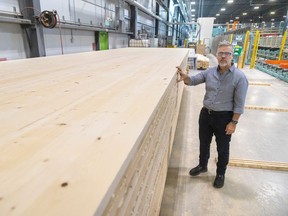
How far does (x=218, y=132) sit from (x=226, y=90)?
1.54ft

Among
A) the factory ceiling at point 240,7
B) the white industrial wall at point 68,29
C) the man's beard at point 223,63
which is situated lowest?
the man's beard at point 223,63

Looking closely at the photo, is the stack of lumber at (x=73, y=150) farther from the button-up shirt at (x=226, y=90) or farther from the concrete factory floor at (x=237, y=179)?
the concrete factory floor at (x=237, y=179)

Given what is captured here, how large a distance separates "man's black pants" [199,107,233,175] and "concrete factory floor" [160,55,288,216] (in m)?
0.28

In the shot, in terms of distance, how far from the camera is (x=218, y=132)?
2191 mm

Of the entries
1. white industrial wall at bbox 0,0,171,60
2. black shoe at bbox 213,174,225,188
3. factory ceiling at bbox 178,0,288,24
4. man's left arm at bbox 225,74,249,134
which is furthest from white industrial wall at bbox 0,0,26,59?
factory ceiling at bbox 178,0,288,24

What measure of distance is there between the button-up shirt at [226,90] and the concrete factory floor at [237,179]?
89 centimetres

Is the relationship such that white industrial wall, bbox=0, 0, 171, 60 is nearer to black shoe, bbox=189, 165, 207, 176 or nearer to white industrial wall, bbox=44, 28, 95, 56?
white industrial wall, bbox=44, 28, 95, 56

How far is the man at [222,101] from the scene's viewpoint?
1929 millimetres

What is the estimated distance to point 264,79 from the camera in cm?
799

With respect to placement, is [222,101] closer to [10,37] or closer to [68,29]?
[10,37]

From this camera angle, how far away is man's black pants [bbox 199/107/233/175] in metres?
2.11

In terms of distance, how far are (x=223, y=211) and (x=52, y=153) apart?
6.26 ft

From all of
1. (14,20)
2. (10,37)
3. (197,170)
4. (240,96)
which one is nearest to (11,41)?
(10,37)

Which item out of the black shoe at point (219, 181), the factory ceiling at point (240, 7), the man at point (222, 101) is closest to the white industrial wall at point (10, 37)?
the man at point (222, 101)
